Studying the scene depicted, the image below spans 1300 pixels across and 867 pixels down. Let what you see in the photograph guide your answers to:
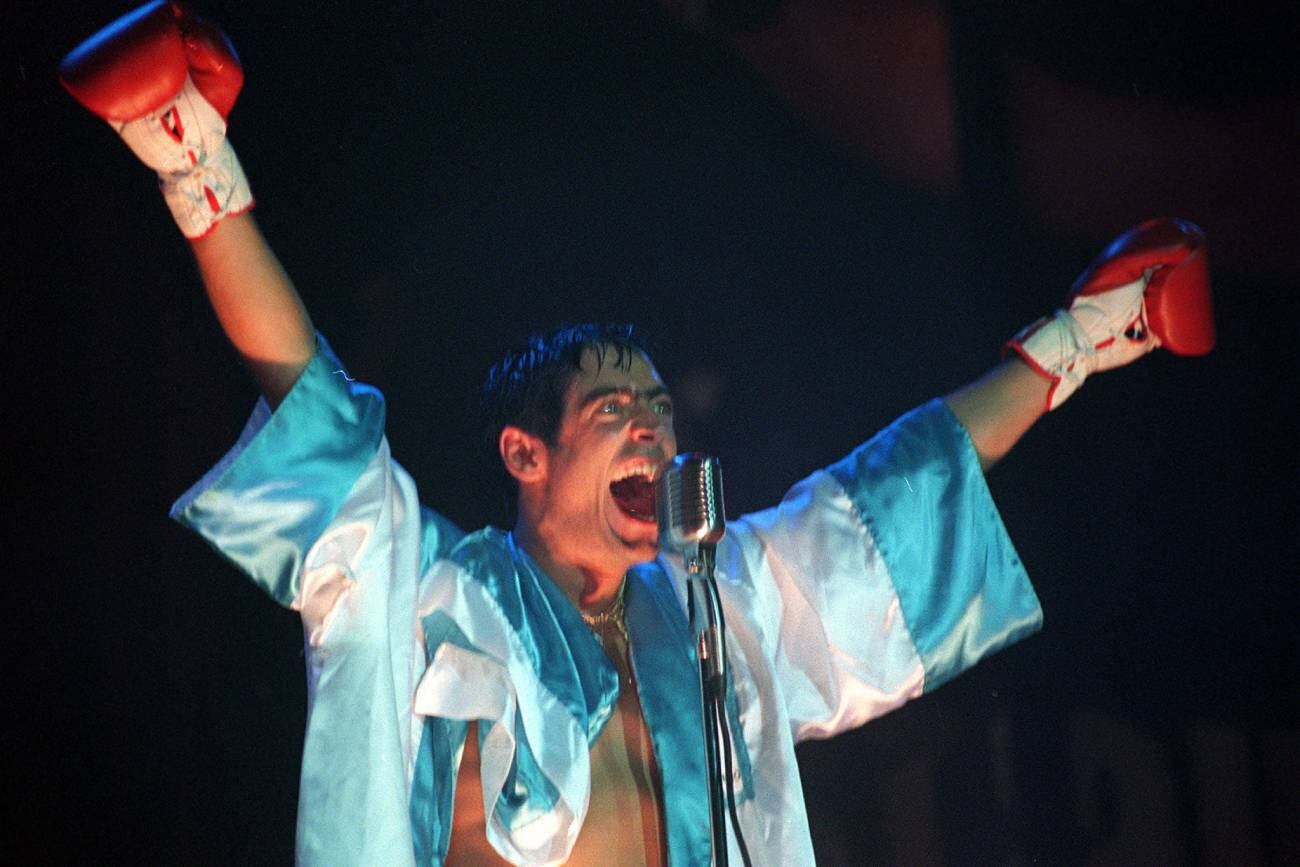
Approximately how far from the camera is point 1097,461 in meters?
2.12

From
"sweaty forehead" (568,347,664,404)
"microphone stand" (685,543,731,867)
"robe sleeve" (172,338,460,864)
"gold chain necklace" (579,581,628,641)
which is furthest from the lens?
"sweaty forehead" (568,347,664,404)

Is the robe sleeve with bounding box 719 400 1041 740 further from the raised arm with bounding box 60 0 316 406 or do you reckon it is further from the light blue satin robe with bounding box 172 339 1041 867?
the raised arm with bounding box 60 0 316 406

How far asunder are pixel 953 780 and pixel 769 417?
65 cm

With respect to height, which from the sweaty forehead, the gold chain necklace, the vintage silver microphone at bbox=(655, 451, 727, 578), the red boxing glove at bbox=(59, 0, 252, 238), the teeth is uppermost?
the red boxing glove at bbox=(59, 0, 252, 238)

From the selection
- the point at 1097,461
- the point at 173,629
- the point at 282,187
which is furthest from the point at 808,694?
the point at 282,187

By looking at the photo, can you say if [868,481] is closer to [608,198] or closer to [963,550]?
[963,550]

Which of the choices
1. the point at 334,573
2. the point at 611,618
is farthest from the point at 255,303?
the point at 611,618

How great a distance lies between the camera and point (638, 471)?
180 cm

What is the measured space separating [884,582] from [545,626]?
0.48m

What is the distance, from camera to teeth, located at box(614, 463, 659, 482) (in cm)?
179

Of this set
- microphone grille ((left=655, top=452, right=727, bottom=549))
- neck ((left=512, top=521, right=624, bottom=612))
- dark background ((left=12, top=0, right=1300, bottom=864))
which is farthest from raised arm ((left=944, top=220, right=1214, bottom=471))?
microphone grille ((left=655, top=452, right=727, bottom=549))

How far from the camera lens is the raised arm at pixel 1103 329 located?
1.83m

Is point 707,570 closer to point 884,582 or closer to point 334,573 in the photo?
point 334,573

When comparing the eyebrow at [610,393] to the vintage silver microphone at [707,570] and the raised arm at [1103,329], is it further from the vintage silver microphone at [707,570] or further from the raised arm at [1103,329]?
the vintage silver microphone at [707,570]
